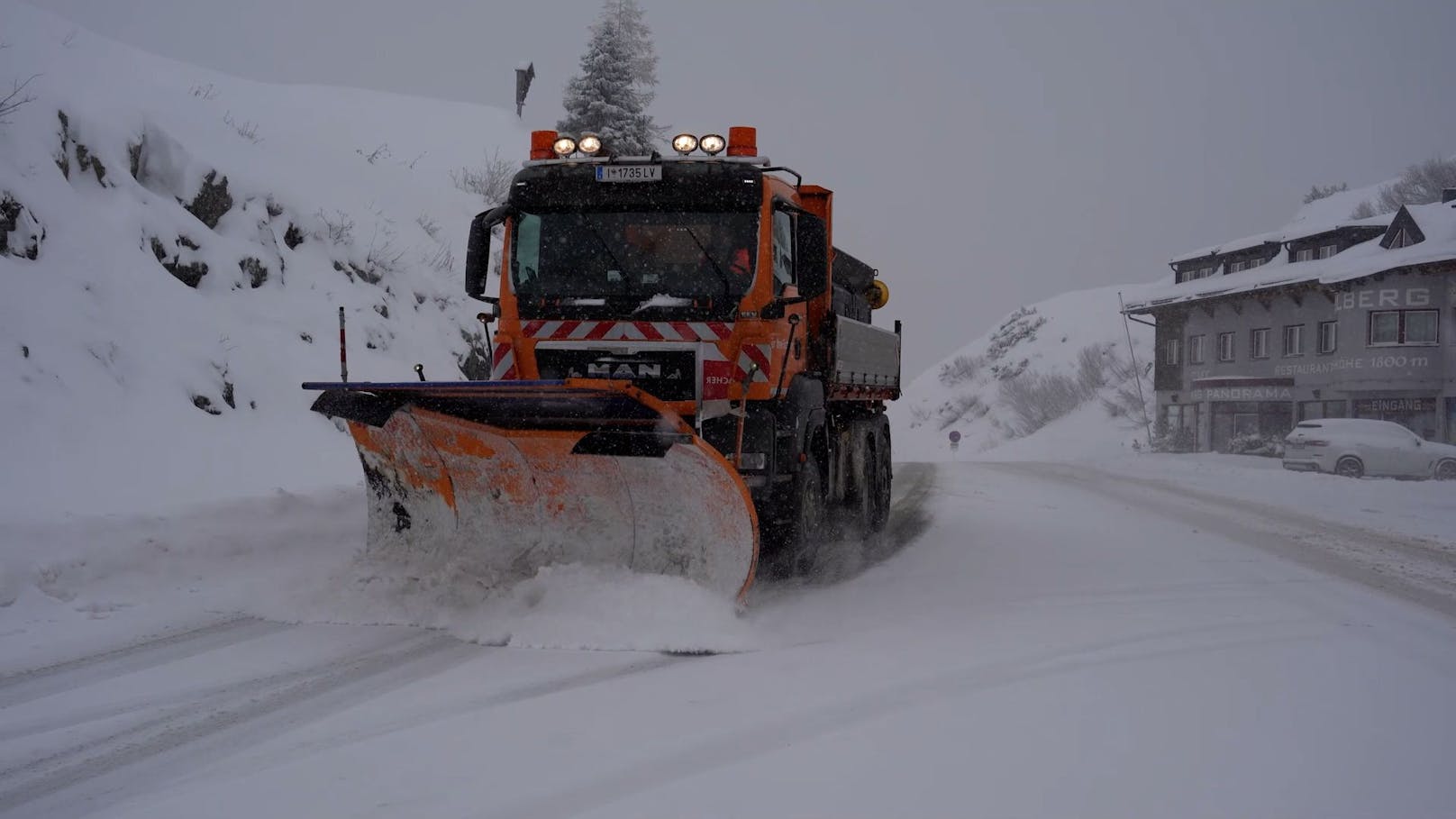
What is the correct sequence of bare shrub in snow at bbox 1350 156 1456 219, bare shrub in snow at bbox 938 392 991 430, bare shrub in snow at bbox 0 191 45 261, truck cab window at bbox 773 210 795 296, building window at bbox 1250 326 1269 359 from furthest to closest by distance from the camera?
1. bare shrub in snow at bbox 938 392 991 430
2. bare shrub in snow at bbox 1350 156 1456 219
3. building window at bbox 1250 326 1269 359
4. bare shrub in snow at bbox 0 191 45 261
5. truck cab window at bbox 773 210 795 296

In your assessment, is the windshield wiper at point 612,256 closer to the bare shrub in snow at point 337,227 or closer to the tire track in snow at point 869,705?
the tire track in snow at point 869,705

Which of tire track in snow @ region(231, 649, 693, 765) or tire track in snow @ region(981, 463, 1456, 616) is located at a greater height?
tire track in snow @ region(981, 463, 1456, 616)

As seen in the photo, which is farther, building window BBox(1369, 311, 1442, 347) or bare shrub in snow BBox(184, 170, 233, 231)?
building window BBox(1369, 311, 1442, 347)

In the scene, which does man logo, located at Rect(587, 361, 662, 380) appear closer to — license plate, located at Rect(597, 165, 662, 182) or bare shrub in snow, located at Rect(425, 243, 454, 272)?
license plate, located at Rect(597, 165, 662, 182)

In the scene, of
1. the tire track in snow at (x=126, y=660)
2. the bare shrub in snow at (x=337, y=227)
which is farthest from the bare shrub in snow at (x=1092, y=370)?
the tire track in snow at (x=126, y=660)

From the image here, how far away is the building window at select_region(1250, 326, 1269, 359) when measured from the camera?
128ft

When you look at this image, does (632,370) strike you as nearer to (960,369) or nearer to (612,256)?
(612,256)

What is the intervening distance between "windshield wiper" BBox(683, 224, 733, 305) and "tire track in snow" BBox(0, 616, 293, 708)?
330 centimetres

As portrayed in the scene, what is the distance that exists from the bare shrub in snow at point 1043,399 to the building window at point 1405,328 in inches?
1006

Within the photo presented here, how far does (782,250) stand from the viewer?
24.3ft

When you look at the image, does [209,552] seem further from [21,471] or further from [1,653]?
[1,653]

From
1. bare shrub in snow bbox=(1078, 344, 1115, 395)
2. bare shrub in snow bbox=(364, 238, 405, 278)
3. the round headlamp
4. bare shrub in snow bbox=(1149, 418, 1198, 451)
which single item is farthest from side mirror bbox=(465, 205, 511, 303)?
bare shrub in snow bbox=(1078, 344, 1115, 395)

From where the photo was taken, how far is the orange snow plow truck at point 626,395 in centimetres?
595

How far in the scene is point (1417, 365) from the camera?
3306cm
